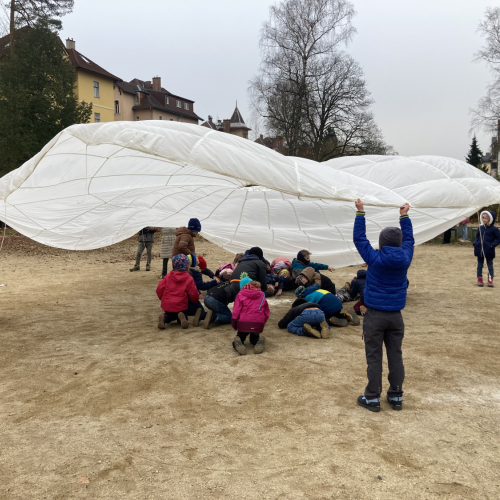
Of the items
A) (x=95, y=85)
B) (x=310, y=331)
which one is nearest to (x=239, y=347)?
(x=310, y=331)

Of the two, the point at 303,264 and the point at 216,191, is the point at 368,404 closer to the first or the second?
the point at 303,264

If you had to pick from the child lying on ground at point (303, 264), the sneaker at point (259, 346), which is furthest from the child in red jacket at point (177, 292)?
the child lying on ground at point (303, 264)

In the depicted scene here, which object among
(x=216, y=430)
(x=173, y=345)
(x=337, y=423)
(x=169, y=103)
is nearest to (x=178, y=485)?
(x=216, y=430)

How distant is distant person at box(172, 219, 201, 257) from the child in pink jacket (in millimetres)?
1821

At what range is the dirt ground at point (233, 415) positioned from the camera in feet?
9.02

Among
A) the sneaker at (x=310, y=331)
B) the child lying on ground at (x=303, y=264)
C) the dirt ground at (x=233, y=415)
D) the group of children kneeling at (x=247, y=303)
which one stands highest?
the child lying on ground at (x=303, y=264)

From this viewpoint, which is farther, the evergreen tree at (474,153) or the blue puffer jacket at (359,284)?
the evergreen tree at (474,153)

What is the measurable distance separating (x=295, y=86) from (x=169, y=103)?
105ft

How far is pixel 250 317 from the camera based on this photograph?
5.42 m

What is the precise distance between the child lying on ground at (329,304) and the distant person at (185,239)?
6.45 ft

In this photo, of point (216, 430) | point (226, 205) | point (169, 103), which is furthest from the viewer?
point (169, 103)

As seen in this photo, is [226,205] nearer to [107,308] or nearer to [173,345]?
[107,308]

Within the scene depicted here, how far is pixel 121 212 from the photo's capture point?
7348mm

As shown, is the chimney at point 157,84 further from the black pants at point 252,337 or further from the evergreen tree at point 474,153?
the black pants at point 252,337
